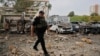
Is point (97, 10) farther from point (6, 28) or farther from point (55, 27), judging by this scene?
point (6, 28)

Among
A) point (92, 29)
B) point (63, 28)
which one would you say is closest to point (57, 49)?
point (63, 28)

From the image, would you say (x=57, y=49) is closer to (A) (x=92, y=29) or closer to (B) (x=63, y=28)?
(B) (x=63, y=28)

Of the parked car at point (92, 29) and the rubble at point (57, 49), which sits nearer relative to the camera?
the rubble at point (57, 49)

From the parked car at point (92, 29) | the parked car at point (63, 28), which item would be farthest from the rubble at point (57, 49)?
the parked car at point (92, 29)

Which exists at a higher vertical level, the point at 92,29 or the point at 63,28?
the point at 63,28

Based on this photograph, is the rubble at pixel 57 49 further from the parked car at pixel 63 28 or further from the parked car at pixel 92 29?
the parked car at pixel 92 29

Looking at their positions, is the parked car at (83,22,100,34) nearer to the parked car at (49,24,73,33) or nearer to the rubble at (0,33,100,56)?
the parked car at (49,24,73,33)

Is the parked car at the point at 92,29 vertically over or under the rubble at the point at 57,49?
under

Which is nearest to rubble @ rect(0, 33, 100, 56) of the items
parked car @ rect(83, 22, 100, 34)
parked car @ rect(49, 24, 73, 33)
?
parked car @ rect(49, 24, 73, 33)

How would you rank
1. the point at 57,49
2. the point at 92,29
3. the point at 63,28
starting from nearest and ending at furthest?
the point at 57,49 → the point at 63,28 → the point at 92,29

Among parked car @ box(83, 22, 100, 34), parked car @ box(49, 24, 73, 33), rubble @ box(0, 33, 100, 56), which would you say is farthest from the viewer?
parked car @ box(49, 24, 73, 33)

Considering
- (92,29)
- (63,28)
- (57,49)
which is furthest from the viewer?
(92,29)

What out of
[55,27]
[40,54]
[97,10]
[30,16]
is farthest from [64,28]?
[97,10]

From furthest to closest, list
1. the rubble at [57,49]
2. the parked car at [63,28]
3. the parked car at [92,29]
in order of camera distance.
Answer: the parked car at [63,28], the parked car at [92,29], the rubble at [57,49]
